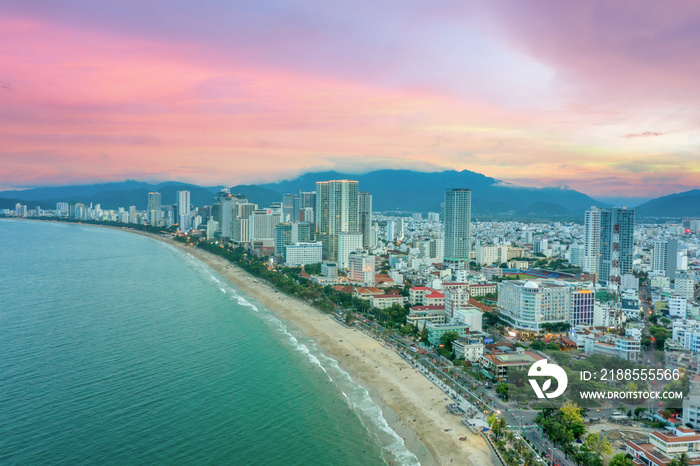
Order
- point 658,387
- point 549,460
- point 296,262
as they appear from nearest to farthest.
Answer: point 549,460
point 658,387
point 296,262

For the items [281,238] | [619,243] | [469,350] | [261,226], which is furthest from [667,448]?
[261,226]

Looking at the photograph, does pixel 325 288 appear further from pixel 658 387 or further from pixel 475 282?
pixel 658 387

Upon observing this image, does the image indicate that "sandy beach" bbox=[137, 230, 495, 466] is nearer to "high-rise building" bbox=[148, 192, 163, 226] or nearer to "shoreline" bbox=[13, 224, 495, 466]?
"shoreline" bbox=[13, 224, 495, 466]

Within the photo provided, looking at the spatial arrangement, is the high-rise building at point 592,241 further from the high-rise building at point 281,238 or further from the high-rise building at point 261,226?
the high-rise building at point 261,226

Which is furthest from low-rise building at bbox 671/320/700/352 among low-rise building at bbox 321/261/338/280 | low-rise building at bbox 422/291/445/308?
low-rise building at bbox 321/261/338/280

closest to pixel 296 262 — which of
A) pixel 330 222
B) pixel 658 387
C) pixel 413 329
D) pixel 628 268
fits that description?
pixel 330 222

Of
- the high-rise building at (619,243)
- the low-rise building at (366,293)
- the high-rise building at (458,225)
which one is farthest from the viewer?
the high-rise building at (458,225)

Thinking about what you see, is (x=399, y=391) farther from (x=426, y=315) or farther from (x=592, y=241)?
(x=592, y=241)

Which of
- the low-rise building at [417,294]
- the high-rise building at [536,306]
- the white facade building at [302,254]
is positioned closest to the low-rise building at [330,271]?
the white facade building at [302,254]
